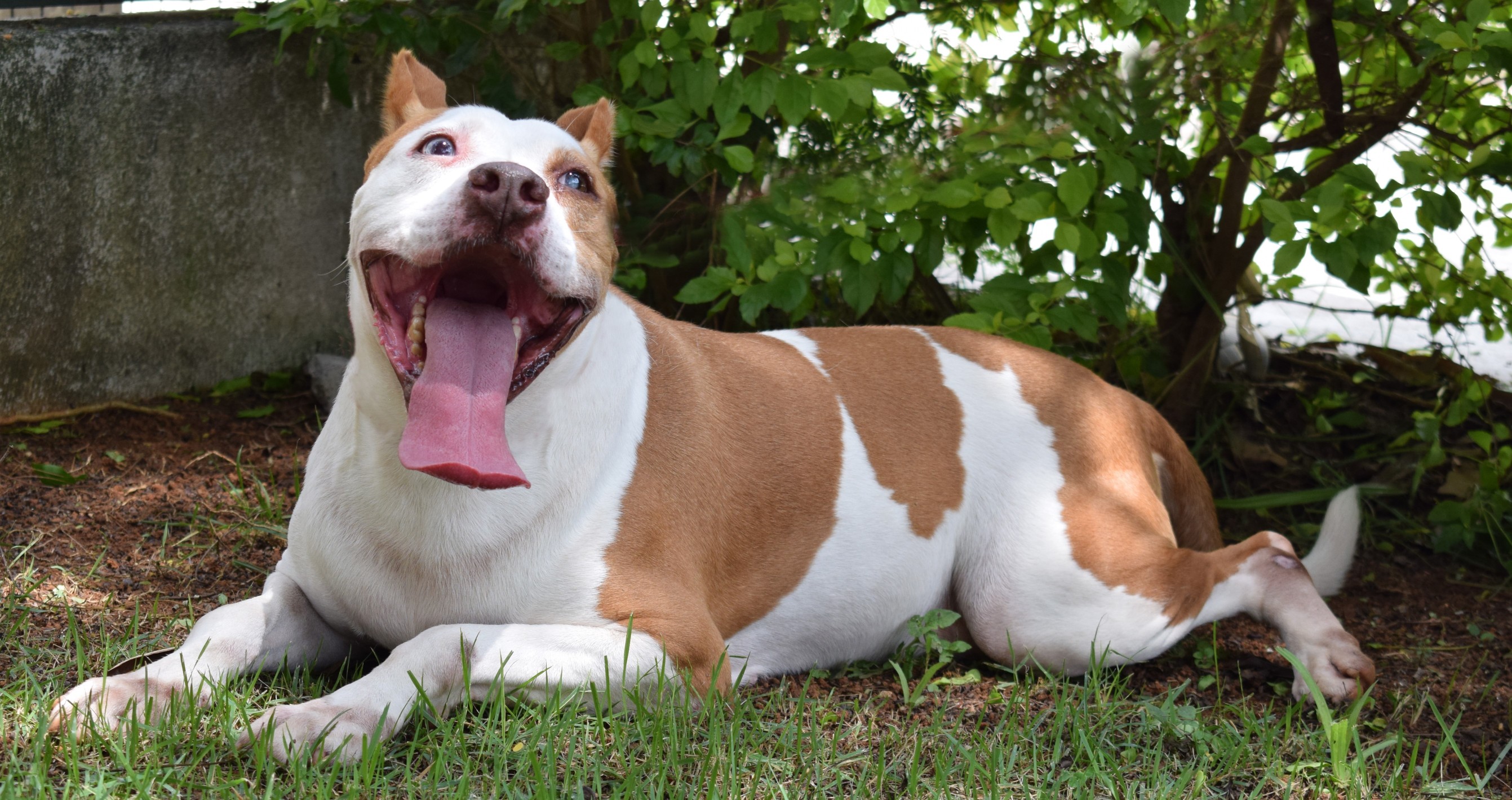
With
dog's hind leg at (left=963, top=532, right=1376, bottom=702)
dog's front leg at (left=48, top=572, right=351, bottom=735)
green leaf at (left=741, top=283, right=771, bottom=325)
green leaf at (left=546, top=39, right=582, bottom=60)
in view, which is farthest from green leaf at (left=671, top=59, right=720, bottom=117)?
dog's front leg at (left=48, top=572, right=351, bottom=735)

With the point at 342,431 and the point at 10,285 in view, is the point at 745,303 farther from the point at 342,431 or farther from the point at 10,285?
the point at 10,285

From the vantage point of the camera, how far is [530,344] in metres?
2.56

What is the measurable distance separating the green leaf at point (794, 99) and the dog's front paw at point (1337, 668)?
6.04ft

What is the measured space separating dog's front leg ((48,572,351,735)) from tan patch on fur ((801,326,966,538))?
4.19 ft

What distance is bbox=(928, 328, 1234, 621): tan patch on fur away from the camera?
10.7ft

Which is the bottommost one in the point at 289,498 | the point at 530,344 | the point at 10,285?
the point at 289,498

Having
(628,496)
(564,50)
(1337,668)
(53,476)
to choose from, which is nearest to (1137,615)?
(1337,668)

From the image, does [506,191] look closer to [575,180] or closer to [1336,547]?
[575,180]

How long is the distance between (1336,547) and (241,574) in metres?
2.88

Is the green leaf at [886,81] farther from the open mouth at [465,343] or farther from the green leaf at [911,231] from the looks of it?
the open mouth at [465,343]

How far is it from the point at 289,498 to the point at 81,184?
126 centimetres

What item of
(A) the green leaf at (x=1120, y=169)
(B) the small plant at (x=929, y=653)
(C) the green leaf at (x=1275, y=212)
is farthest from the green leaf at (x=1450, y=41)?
(B) the small plant at (x=929, y=653)

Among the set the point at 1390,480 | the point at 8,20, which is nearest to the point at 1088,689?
the point at 1390,480

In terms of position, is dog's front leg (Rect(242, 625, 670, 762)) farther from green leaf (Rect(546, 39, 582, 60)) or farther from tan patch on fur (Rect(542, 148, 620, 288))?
green leaf (Rect(546, 39, 582, 60))
